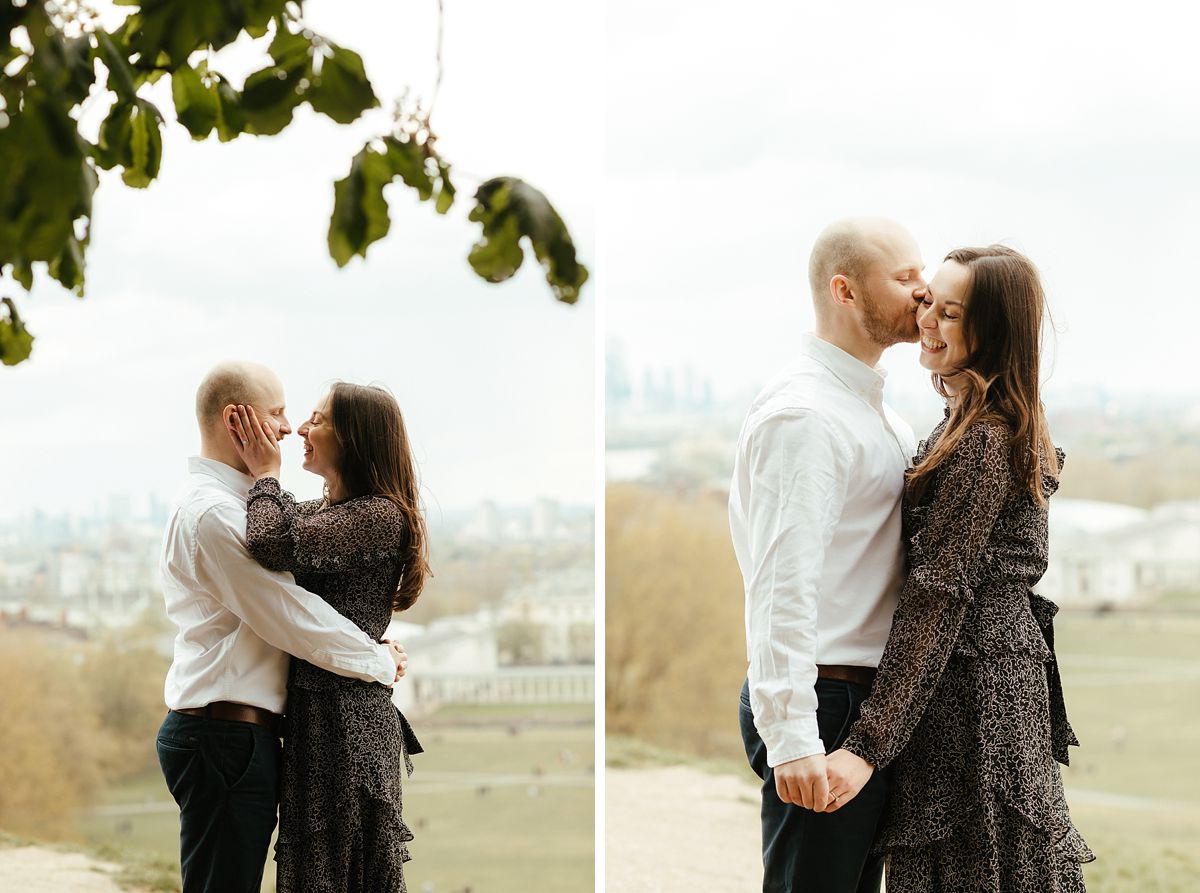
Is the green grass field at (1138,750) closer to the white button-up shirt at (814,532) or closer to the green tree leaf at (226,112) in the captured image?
the white button-up shirt at (814,532)

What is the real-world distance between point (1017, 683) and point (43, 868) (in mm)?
3643

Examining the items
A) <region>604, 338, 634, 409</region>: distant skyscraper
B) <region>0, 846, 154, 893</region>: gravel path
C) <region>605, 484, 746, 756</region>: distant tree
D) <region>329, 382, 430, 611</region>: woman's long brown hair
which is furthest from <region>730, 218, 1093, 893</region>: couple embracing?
<region>604, 338, 634, 409</region>: distant skyscraper

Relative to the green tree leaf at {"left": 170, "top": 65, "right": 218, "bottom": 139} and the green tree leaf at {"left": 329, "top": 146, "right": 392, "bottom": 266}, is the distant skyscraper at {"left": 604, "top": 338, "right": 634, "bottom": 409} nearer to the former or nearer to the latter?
the green tree leaf at {"left": 170, "top": 65, "right": 218, "bottom": 139}

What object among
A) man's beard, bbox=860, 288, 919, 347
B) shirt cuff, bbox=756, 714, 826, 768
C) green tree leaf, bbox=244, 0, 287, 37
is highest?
man's beard, bbox=860, 288, 919, 347

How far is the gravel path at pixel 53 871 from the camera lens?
423 cm

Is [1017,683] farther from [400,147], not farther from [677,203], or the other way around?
[677,203]

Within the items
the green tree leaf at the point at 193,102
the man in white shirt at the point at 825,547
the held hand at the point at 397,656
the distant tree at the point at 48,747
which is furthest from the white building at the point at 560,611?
the green tree leaf at the point at 193,102

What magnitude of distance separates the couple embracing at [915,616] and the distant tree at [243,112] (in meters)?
1.25

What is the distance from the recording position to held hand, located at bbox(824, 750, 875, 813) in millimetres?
1854

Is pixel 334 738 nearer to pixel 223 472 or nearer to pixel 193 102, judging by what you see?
pixel 223 472

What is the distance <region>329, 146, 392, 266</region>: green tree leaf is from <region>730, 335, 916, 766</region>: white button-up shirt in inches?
50.4

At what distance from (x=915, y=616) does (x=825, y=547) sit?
17 centimetres

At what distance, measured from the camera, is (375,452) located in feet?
7.77

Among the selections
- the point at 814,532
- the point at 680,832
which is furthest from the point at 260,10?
the point at 680,832
